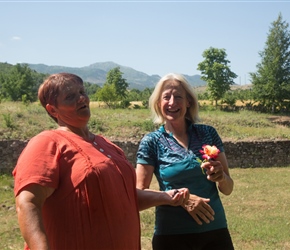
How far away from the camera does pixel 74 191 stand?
1.68 m

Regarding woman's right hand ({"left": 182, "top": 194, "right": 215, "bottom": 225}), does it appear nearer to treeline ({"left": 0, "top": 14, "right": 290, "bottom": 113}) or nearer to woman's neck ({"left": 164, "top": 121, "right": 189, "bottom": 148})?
woman's neck ({"left": 164, "top": 121, "right": 189, "bottom": 148})

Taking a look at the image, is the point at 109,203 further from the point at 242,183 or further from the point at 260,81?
the point at 260,81

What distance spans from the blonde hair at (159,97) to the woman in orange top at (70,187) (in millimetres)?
860

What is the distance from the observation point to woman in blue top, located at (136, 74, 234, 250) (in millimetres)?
2424

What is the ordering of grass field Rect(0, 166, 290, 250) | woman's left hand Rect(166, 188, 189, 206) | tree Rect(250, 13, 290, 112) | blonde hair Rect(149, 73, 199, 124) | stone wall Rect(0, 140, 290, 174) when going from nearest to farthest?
woman's left hand Rect(166, 188, 189, 206)
blonde hair Rect(149, 73, 199, 124)
grass field Rect(0, 166, 290, 250)
stone wall Rect(0, 140, 290, 174)
tree Rect(250, 13, 290, 112)

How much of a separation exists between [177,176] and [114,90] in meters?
42.3

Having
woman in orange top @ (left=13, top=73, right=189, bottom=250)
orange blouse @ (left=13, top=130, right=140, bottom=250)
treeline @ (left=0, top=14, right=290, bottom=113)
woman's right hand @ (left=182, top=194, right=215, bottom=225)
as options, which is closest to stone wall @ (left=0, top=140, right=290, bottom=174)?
woman's right hand @ (left=182, top=194, right=215, bottom=225)

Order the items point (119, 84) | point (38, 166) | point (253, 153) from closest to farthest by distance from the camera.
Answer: point (38, 166) → point (253, 153) → point (119, 84)

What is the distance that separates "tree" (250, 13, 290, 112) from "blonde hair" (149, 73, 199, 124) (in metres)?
35.9

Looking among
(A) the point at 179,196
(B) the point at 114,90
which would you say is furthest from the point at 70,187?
(B) the point at 114,90

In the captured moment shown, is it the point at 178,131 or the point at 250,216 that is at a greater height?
the point at 178,131

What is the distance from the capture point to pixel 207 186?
2510 millimetres

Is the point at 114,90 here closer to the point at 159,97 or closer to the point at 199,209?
the point at 159,97

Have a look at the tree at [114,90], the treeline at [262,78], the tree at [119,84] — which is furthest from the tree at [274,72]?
the tree at [119,84]
